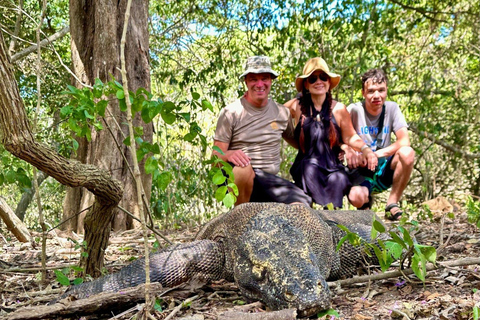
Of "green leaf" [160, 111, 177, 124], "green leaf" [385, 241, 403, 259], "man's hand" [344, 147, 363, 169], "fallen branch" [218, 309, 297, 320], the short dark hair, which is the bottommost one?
"fallen branch" [218, 309, 297, 320]

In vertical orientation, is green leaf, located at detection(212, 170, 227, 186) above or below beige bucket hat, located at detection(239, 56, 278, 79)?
below

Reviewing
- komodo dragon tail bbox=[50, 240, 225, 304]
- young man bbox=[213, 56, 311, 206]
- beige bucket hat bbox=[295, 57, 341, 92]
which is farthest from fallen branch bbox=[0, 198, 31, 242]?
beige bucket hat bbox=[295, 57, 341, 92]

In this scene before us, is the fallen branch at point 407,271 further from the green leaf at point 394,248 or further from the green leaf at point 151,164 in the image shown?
the green leaf at point 151,164

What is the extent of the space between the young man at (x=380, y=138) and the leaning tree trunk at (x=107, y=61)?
201 cm

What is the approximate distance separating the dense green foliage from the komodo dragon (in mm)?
3265

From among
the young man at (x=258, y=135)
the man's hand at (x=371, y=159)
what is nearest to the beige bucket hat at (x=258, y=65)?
the young man at (x=258, y=135)

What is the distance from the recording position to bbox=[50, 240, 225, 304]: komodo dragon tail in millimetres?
2553

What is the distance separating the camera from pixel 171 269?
8.80 feet

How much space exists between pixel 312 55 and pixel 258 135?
76.4 inches

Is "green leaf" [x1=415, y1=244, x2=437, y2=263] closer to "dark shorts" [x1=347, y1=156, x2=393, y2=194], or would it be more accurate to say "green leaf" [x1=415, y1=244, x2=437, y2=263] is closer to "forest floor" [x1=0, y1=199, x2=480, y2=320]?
"forest floor" [x1=0, y1=199, x2=480, y2=320]

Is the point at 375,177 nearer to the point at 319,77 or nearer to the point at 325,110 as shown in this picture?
the point at 325,110

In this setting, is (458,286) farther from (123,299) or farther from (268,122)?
(268,122)

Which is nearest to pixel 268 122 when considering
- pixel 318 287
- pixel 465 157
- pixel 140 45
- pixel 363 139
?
pixel 363 139

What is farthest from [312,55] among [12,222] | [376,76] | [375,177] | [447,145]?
[12,222]
